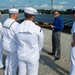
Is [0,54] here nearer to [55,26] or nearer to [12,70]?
[12,70]

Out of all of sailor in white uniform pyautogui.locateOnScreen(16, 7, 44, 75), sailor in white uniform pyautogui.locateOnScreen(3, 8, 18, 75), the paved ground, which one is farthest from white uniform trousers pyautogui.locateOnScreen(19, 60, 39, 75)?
the paved ground

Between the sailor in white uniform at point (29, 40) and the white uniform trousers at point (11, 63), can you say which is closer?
the sailor in white uniform at point (29, 40)

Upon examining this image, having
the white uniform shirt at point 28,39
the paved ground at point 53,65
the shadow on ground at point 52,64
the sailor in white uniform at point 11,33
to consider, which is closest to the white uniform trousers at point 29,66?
the white uniform shirt at point 28,39

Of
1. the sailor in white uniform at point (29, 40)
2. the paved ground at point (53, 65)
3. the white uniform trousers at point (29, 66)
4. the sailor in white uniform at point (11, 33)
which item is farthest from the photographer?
the paved ground at point (53, 65)

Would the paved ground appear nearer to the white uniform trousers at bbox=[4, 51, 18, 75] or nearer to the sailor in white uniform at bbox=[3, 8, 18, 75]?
the white uniform trousers at bbox=[4, 51, 18, 75]

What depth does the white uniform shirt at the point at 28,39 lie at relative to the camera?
4479mm

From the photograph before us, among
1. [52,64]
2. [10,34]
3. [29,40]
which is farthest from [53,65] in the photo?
[29,40]

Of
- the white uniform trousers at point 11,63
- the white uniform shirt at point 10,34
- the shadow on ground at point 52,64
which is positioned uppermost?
the white uniform shirt at point 10,34

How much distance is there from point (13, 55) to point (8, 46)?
31 cm

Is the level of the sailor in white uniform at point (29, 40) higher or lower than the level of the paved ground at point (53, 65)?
higher

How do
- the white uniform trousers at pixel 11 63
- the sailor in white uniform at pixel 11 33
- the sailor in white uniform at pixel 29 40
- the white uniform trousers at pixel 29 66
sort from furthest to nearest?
the white uniform trousers at pixel 11 63, the sailor in white uniform at pixel 11 33, the white uniform trousers at pixel 29 66, the sailor in white uniform at pixel 29 40

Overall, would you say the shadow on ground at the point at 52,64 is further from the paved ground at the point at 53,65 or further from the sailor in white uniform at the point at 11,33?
the sailor in white uniform at the point at 11,33

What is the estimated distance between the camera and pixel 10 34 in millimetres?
5367

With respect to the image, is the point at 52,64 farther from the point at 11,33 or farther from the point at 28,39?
the point at 28,39
